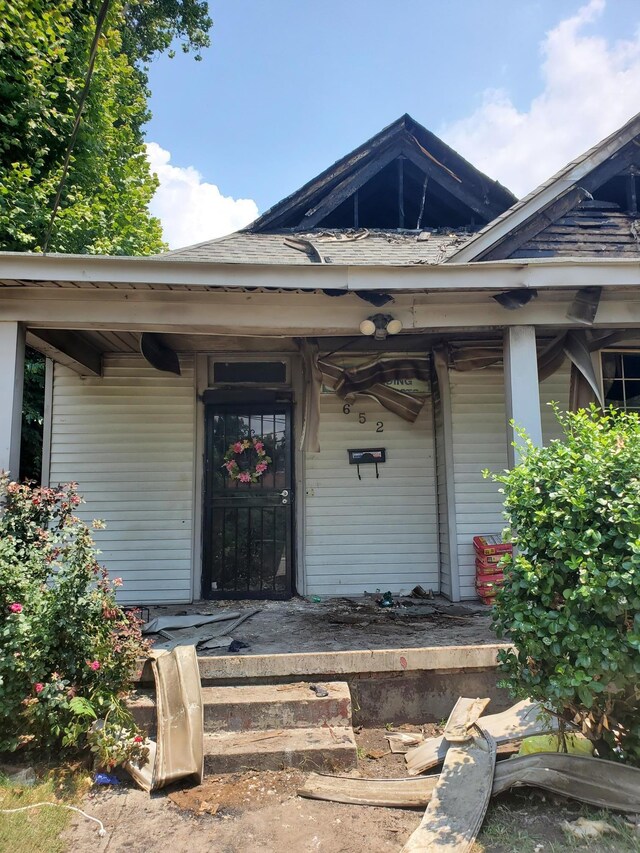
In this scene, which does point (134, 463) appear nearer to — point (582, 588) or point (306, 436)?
point (306, 436)

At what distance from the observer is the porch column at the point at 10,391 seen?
3588 mm

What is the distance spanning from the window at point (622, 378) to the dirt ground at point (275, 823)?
4324mm

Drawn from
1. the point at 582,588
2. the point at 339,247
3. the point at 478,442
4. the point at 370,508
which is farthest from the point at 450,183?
the point at 582,588

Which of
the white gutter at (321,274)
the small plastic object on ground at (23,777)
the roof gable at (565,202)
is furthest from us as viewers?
the roof gable at (565,202)

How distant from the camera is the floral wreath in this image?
17.9 feet

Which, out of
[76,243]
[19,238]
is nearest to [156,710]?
[19,238]

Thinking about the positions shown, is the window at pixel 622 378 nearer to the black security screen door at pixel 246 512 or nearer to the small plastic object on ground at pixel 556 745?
the black security screen door at pixel 246 512

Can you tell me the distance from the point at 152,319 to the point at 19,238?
4691 millimetres

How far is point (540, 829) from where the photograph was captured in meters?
2.23

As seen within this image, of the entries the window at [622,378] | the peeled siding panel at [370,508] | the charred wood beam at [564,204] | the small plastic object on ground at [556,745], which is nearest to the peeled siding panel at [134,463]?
the peeled siding panel at [370,508]

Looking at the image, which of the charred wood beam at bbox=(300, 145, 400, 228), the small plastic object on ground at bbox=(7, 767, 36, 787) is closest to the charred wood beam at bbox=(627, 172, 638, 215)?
the charred wood beam at bbox=(300, 145, 400, 228)

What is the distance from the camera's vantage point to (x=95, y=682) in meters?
2.78

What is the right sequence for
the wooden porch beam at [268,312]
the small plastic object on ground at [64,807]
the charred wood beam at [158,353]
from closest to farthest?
the small plastic object on ground at [64,807]
the wooden porch beam at [268,312]
the charred wood beam at [158,353]

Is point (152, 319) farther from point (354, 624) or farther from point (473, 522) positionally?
point (473, 522)
